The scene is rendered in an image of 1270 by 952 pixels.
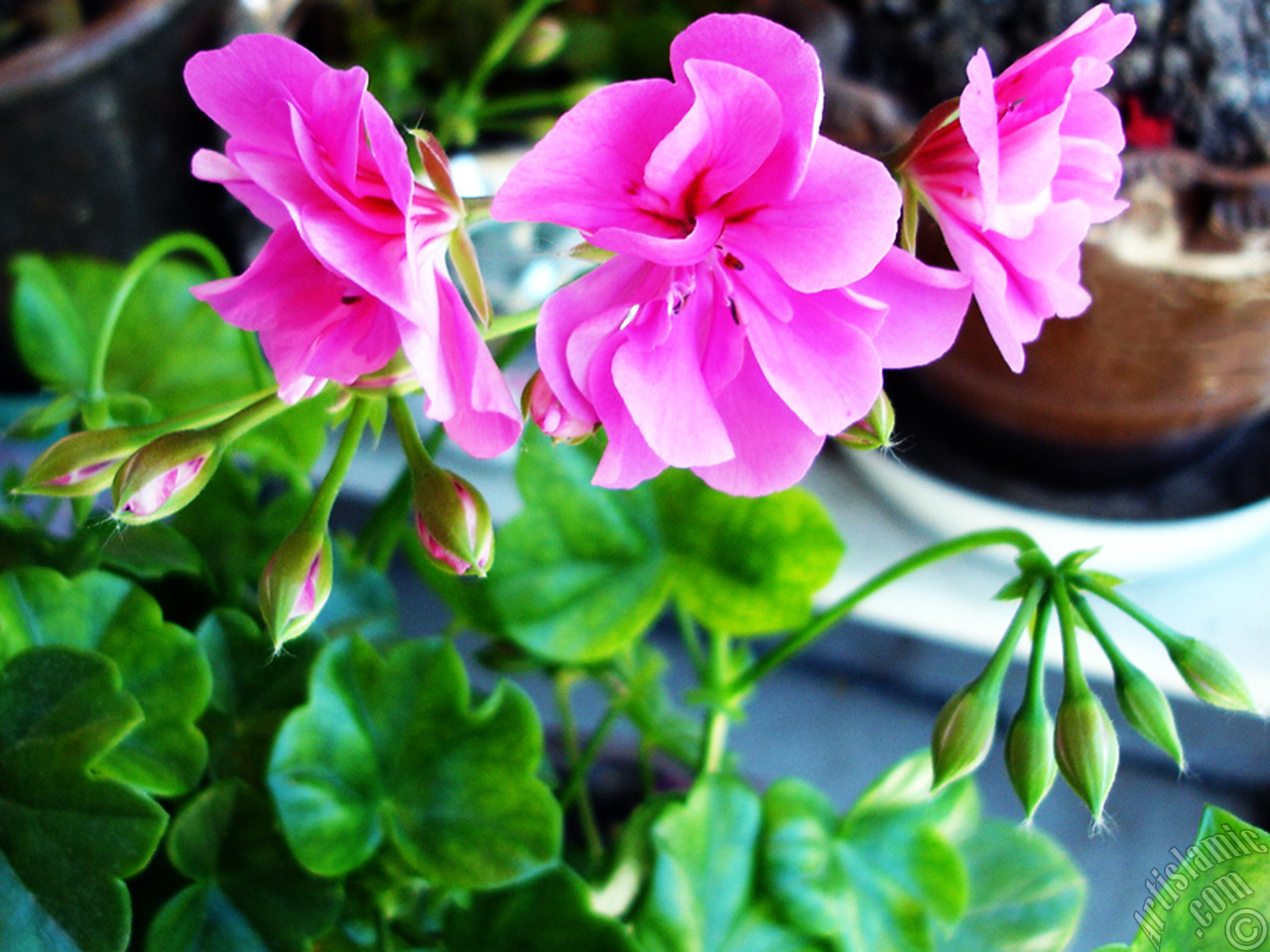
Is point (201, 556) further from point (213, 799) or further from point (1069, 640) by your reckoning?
point (1069, 640)

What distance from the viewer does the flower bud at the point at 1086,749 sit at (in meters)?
0.34

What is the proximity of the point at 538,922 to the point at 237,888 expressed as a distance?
4.4 inches

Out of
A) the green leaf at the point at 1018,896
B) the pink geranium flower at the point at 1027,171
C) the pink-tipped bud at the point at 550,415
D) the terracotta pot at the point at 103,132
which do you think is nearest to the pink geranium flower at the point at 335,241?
the pink-tipped bud at the point at 550,415

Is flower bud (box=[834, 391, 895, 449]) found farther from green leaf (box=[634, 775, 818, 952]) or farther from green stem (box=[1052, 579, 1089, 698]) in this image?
green leaf (box=[634, 775, 818, 952])

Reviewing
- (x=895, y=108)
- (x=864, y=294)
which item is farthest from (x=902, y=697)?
(x=864, y=294)

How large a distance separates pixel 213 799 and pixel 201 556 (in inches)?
4.8

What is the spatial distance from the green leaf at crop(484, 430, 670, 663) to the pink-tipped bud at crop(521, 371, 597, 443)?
195 millimetres

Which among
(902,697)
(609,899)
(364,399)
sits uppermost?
(364,399)

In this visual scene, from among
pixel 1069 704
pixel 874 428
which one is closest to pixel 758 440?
pixel 874 428

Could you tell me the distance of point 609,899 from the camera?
1.60 ft

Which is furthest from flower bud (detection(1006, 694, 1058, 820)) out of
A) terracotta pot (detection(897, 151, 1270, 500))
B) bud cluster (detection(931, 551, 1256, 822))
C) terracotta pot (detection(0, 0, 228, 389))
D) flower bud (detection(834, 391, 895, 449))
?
terracotta pot (detection(0, 0, 228, 389))

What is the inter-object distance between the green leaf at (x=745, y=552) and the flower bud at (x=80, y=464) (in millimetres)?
249

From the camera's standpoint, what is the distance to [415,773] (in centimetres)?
46
